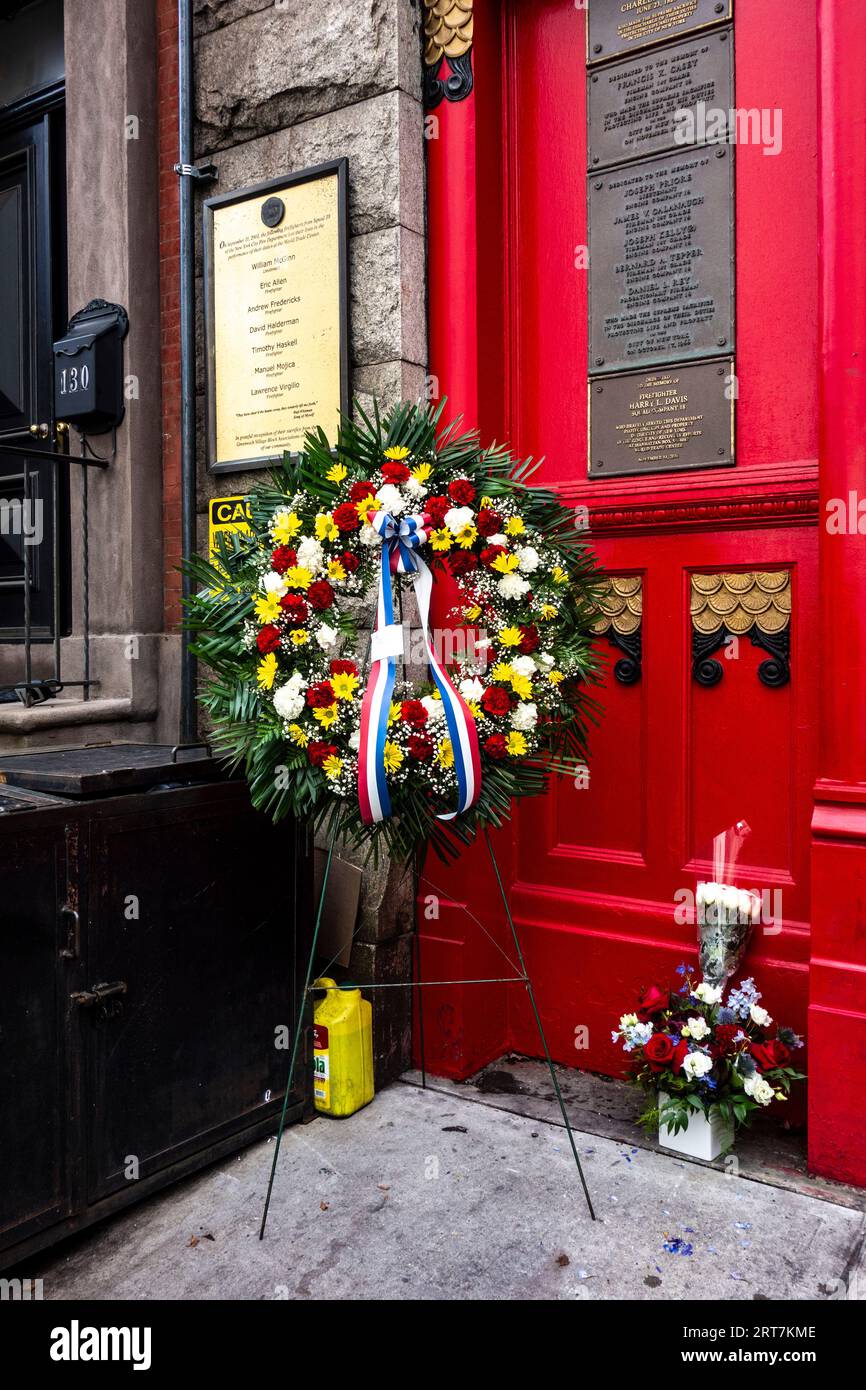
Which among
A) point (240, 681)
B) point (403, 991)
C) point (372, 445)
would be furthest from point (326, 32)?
point (403, 991)

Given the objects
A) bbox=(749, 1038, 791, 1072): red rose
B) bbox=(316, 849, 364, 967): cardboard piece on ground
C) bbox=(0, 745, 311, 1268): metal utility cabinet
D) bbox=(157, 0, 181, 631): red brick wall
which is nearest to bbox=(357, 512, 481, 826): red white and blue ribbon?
bbox=(0, 745, 311, 1268): metal utility cabinet

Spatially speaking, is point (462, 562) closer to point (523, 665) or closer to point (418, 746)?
point (523, 665)

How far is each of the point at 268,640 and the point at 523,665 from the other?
0.72m

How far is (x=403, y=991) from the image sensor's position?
3822 millimetres

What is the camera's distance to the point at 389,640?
272 centimetres

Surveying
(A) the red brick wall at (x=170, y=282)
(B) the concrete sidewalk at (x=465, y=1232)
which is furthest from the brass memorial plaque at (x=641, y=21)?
(B) the concrete sidewalk at (x=465, y=1232)

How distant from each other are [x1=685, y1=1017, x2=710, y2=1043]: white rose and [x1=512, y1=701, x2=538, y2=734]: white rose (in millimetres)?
1099

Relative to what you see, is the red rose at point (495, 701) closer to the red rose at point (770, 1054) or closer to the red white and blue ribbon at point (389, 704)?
the red white and blue ribbon at point (389, 704)

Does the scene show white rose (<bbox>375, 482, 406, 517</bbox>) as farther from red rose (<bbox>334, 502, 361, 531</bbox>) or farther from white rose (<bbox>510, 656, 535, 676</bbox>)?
white rose (<bbox>510, 656, 535, 676</bbox>)

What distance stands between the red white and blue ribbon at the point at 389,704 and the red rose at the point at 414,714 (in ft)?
0.15

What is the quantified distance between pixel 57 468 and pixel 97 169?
4.35 feet

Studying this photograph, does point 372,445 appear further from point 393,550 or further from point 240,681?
point 240,681

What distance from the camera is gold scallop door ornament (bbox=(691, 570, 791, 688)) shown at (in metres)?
3.37

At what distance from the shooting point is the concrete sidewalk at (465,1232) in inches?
99.7
